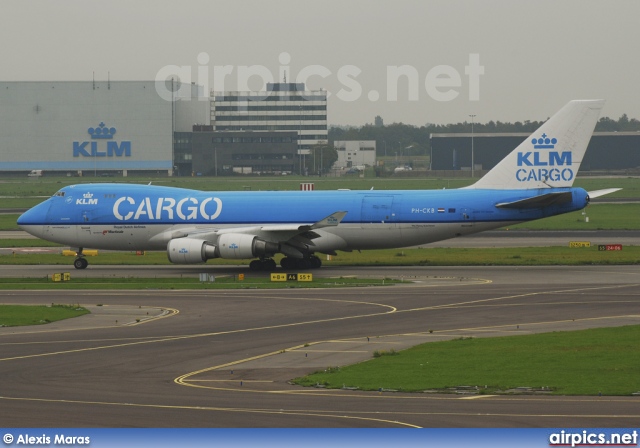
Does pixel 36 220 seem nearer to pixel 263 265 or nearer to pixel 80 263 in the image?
pixel 80 263

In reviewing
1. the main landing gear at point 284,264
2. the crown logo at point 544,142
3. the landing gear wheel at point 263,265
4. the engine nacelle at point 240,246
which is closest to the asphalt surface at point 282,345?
the main landing gear at point 284,264

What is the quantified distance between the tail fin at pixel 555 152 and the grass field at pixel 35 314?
84.0ft

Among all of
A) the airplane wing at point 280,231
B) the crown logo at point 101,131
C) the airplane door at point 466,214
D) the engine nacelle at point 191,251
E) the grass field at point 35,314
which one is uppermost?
the crown logo at point 101,131

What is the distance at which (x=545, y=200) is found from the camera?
52.6 m

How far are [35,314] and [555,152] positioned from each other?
96.5ft

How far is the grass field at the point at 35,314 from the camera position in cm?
3703

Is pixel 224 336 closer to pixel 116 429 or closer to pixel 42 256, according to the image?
pixel 116 429

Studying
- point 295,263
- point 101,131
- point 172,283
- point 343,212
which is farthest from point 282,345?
point 101,131

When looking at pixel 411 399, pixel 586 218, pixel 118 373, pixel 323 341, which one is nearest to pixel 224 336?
pixel 323 341

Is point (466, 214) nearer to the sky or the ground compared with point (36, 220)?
nearer to the sky

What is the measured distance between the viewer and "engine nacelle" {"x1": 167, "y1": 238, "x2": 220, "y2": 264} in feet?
175

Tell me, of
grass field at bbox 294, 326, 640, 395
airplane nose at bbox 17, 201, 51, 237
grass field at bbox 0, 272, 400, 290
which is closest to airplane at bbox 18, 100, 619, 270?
airplane nose at bbox 17, 201, 51, 237

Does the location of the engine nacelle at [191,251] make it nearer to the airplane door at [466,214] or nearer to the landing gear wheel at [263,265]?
the landing gear wheel at [263,265]

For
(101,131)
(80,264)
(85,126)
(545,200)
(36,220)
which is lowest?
(80,264)
